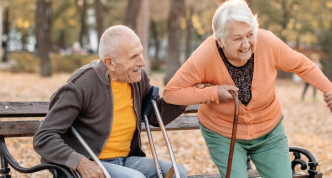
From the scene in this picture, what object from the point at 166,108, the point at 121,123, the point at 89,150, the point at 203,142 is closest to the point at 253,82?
the point at 166,108

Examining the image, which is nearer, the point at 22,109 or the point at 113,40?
the point at 113,40

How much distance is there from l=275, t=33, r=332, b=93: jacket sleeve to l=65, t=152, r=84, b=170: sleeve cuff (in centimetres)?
137

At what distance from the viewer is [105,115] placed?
2.47 m

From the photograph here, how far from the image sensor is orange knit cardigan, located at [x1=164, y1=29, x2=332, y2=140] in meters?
2.40

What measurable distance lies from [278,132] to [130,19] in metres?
8.40

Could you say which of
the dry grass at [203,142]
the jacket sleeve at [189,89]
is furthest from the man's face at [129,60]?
the dry grass at [203,142]

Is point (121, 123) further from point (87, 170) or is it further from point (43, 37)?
point (43, 37)

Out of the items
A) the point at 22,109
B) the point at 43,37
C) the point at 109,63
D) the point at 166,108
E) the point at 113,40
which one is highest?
the point at 113,40

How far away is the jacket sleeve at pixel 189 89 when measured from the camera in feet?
7.79

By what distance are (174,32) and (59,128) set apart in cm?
1067

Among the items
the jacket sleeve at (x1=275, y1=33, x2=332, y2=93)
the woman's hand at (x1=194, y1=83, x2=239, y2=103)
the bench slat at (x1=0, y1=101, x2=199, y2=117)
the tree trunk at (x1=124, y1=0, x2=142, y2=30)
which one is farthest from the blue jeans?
Answer: the tree trunk at (x1=124, y1=0, x2=142, y2=30)

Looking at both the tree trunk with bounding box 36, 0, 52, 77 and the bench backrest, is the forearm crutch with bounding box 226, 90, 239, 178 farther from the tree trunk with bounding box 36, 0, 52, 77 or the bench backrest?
the tree trunk with bounding box 36, 0, 52, 77

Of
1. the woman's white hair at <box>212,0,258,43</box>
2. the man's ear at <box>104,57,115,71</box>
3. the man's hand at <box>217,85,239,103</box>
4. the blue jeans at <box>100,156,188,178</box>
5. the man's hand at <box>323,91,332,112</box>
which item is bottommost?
the blue jeans at <box>100,156,188,178</box>

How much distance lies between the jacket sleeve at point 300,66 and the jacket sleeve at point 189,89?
493mm
